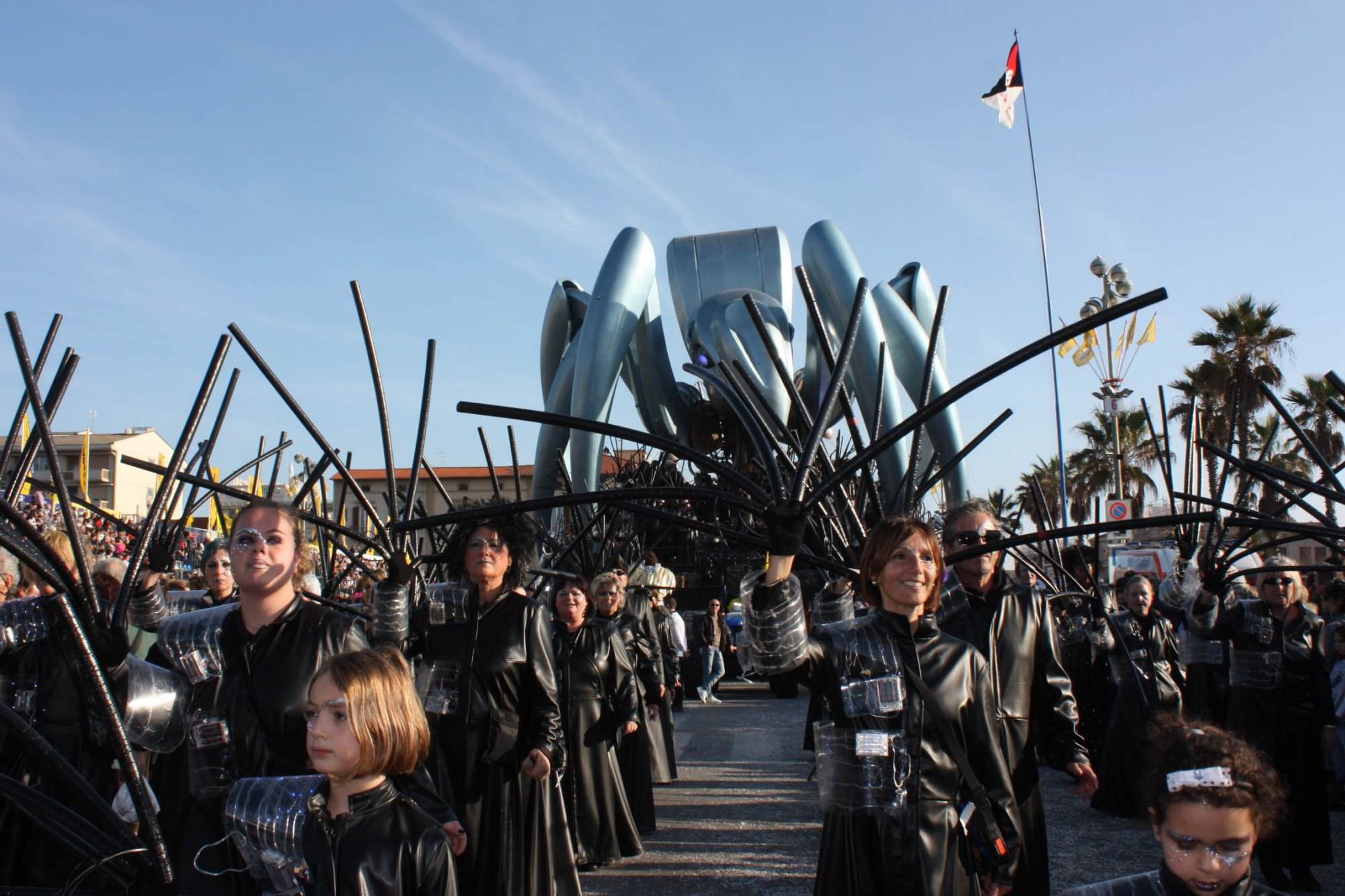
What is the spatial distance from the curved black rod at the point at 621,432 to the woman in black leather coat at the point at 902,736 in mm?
497

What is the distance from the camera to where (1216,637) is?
6812 mm

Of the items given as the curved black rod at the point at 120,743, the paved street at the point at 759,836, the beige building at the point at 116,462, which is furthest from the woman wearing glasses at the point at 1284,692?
the beige building at the point at 116,462

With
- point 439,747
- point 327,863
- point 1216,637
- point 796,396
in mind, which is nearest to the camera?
point 327,863

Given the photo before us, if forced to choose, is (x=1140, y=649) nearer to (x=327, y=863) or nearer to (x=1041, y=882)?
(x=1041, y=882)

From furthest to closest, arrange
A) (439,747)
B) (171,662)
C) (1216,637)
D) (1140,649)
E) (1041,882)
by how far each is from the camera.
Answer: (1140,649), (1216,637), (439,747), (1041,882), (171,662)

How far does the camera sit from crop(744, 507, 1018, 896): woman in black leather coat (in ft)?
10.5

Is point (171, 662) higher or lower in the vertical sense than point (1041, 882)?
higher

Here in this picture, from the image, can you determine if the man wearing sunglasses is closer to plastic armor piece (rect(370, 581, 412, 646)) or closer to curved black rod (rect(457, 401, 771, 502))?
curved black rod (rect(457, 401, 771, 502))

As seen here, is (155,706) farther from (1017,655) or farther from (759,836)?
(759,836)

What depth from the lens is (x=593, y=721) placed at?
7.30 m

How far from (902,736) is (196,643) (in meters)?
2.11

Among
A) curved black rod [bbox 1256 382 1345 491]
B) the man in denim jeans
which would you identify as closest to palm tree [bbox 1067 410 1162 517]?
the man in denim jeans

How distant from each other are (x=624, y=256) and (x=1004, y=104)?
10272 mm

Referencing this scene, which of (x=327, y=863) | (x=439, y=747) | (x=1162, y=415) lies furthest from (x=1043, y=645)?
(x=327, y=863)
